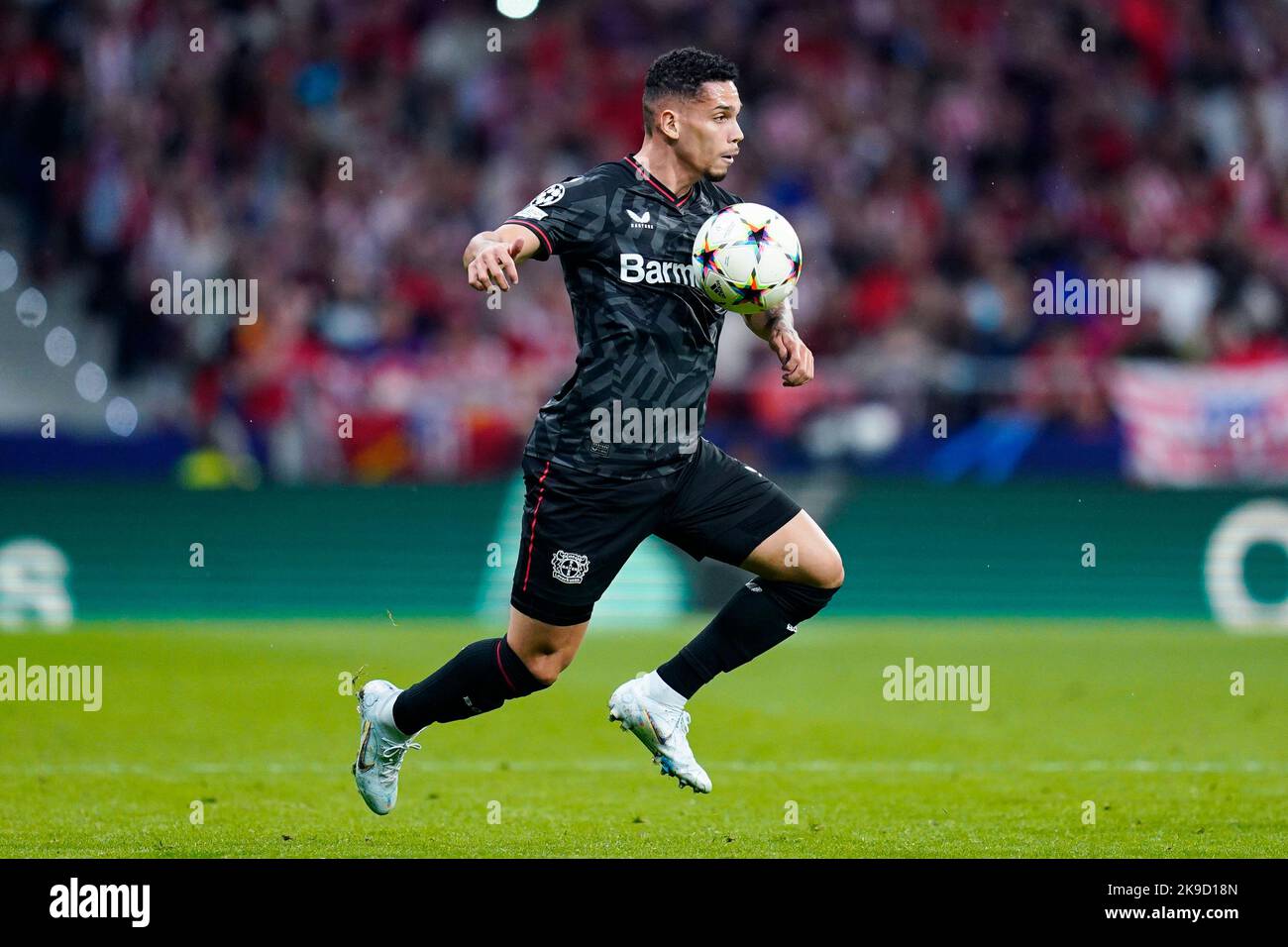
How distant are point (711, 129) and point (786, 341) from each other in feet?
2.62

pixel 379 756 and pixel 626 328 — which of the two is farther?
pixel 379 756

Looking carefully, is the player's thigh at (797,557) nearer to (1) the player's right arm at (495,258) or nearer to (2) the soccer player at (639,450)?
(2) the soccer player at (639,450)

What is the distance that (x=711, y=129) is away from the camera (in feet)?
21.8

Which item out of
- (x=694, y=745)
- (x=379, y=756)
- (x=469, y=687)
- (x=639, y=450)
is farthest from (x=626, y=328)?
(x=694, y=745)

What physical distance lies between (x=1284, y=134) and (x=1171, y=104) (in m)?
1.19

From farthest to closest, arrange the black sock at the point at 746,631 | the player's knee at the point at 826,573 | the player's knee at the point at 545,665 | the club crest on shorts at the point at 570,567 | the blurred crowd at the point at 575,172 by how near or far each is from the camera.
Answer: the blurred crowd at the point at 575,172 < the black sock at the point at 746,631 < the player's knee at the point at 826,573 < the player's knee at the point at 545,665 < the club crest on shorts at the point at 570,567

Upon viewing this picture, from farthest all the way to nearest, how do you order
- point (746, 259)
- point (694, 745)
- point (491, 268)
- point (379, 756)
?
1. point (694, 745)
2. point (379, 756)
3. point (746, 259)
4. point (491, 268)

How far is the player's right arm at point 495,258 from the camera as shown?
5844 millimetres

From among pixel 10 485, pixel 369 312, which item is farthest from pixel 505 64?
pixel 10 485

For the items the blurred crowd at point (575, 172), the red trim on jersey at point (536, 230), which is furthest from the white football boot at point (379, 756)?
the blurred crowd at point (575, 172)

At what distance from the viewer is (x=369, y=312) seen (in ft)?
54.8

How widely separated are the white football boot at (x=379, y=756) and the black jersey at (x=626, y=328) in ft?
3.75

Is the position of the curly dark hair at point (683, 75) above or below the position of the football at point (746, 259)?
above

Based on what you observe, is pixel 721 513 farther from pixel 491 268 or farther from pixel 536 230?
pixel 491 268
